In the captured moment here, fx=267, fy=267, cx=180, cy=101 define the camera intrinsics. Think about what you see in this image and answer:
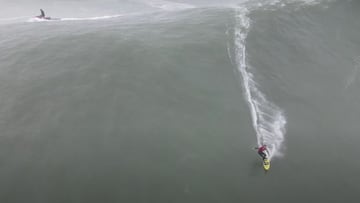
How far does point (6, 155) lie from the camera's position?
3008 cm

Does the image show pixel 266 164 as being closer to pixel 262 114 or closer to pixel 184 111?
pixel 262 114

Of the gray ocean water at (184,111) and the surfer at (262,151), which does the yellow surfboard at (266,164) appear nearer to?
the surfer at (262,151)

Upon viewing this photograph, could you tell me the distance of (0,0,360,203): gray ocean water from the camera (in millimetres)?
27391

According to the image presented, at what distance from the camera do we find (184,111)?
3562 cm

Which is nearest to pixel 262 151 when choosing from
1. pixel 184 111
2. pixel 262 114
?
pixel 262 114

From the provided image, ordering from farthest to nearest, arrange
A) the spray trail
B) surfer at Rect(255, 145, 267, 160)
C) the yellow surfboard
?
1. the spray trail
2. surfer at Rect(255, 145, 267, 160)
3. the yellow surfboard

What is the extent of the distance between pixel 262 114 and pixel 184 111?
34.1 ft

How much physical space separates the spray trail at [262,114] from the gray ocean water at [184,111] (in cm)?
17

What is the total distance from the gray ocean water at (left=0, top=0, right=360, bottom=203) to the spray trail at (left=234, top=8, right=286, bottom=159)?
17 cm

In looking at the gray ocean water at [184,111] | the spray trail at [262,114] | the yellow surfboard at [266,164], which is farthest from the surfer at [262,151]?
the spray trail at [262,114]

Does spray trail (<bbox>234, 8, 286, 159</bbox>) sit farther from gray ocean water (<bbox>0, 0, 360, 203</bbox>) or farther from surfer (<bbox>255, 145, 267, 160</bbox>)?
surfer (<bbox>255, 145, 267, 160</bbox>)

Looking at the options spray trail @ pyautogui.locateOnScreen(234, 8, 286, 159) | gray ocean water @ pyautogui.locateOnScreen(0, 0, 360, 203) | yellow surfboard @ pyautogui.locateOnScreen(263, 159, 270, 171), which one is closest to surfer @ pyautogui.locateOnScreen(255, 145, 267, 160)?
yellow surfboard @ pyautogui.locateOnScreen(263, 159, 270, 171)

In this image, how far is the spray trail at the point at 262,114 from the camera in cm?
3186

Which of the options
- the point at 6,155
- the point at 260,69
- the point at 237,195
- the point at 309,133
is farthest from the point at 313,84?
the point at 6,155
